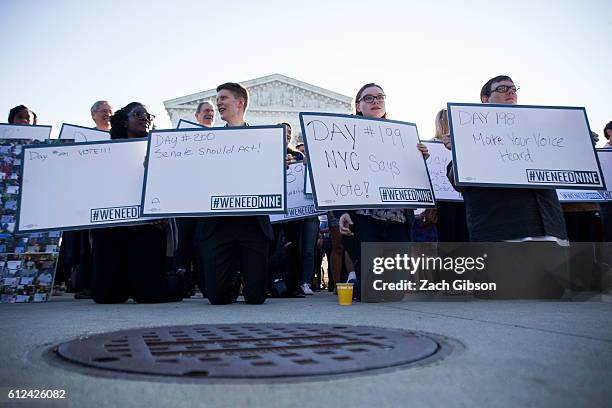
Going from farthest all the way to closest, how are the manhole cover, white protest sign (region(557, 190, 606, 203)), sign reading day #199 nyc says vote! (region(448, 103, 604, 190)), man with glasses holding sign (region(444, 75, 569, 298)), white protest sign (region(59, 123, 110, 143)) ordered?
1. white protest sign (region(59, 123, 110, 143))
2. white protest sign (region(557, 190, 606, 203))
3. sign reading day #199 nyc says vote! (region(448, 103, 604, 190))
4. man with glasses holding sign (region(444, 75, 569, 298))
5. the manhole cover

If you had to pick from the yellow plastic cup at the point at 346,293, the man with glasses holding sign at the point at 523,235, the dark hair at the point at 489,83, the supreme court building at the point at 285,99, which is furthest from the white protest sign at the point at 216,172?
the supreme court building at the point at 285,99

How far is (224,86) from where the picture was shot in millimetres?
4703

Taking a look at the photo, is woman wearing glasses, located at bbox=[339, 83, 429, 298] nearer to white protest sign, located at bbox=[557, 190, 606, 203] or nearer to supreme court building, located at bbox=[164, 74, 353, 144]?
white protest sign, located at bbox=[557, 190, 606, 203]

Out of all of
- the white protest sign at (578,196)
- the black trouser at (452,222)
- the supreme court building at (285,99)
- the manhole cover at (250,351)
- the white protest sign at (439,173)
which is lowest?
the manhole cover at (250,351)

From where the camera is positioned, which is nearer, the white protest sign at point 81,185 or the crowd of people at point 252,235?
the crowd of people at point 252,235

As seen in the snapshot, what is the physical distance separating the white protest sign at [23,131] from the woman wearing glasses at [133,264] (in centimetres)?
227

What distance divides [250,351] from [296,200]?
4.15m

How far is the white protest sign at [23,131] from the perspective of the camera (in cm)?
601

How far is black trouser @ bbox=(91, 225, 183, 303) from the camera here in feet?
14.5

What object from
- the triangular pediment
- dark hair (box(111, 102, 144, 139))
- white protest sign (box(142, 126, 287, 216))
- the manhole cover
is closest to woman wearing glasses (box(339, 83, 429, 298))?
white protest sign (box(142, 126, 287, 216))

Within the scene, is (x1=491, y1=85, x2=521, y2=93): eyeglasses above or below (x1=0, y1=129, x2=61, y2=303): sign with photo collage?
above

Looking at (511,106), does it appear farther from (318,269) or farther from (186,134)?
(318,269)

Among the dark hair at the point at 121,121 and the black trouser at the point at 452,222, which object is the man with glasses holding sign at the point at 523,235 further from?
the dark hair at the point at 121,121

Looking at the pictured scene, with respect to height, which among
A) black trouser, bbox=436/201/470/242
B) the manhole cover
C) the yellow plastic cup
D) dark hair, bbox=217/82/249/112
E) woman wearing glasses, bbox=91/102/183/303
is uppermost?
dark hair, bbox=217/82/249/112
